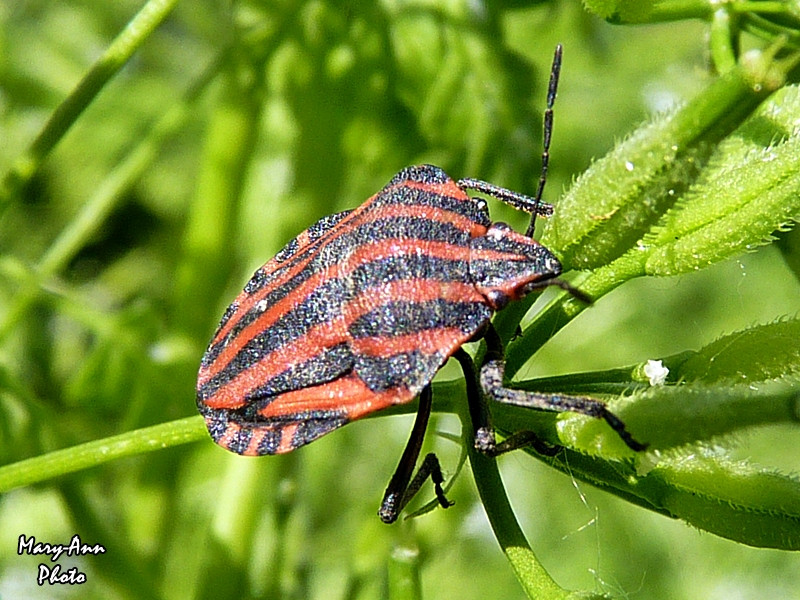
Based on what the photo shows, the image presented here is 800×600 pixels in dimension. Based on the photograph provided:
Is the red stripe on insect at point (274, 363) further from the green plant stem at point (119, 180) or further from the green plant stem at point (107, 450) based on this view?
the green plant stem at point (119, 180)

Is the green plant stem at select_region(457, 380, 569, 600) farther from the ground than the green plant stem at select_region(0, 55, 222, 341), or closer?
closer

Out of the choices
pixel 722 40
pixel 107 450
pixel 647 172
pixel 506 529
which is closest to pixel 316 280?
pixel 107 450

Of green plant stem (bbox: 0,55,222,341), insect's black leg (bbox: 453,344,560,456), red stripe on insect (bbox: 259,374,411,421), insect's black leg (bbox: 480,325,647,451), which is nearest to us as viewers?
insect's black leg (bbox: 480,325,647,451)

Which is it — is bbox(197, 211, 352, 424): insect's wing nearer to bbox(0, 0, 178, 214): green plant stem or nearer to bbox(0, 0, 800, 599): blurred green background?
bbox(0, 0, 800, 599): blurred green background

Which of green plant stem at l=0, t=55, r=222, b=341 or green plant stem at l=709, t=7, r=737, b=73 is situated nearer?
green plant stem at l=709, t=7, r=737, b=73

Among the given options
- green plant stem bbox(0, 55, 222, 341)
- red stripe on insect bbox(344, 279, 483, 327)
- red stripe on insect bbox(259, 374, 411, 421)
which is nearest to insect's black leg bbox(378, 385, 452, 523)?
red stripe on insect bbox(259, 374, 411, 421)

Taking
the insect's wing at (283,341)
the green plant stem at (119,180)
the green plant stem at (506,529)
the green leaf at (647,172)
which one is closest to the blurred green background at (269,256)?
the green plant stem at (119,180)

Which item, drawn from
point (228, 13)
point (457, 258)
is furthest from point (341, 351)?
point (228, 13)

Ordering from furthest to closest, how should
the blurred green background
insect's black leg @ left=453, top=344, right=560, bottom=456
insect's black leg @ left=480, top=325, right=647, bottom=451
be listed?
the blurred green background
insect's black leg @ left=453, top=344, right=560, bottom=456
insect's black leg @ left=480, top=325, right=647, bottom=451
